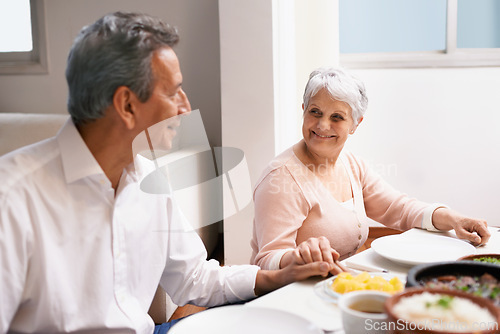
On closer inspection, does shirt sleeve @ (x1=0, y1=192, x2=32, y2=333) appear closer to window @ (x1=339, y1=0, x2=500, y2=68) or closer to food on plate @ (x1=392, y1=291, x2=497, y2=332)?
food on plate @ (x1=392, y1=291, x2=497, y2=332)

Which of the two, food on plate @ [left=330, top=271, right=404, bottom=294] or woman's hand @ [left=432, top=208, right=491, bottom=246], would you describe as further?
woman's hand @ [left=432, top=208, right=491, bottom=246]

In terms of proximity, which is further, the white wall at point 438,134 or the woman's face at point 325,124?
the white wall at point 438,134

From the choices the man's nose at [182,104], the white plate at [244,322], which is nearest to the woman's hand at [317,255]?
the white plate at [244,322]

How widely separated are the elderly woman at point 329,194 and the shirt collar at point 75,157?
0.62 metres

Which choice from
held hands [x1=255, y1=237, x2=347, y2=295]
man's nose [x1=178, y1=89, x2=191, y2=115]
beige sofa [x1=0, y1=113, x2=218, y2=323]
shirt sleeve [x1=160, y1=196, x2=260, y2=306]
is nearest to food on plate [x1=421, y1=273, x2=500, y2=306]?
held hands [x1=255, y1=237, x2=347, y2=295]

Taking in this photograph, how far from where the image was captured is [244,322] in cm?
90

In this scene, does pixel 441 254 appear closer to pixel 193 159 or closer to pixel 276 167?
pixel 276 167

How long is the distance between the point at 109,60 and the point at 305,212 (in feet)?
2.83

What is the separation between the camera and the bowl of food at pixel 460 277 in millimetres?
754

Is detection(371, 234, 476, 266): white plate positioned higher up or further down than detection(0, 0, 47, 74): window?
further down

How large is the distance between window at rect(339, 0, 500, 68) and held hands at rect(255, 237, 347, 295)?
278cm

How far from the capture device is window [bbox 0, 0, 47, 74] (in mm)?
3623

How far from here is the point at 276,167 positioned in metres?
1.66

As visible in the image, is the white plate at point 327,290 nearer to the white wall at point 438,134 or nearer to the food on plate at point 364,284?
the food on plate at point 364,284
